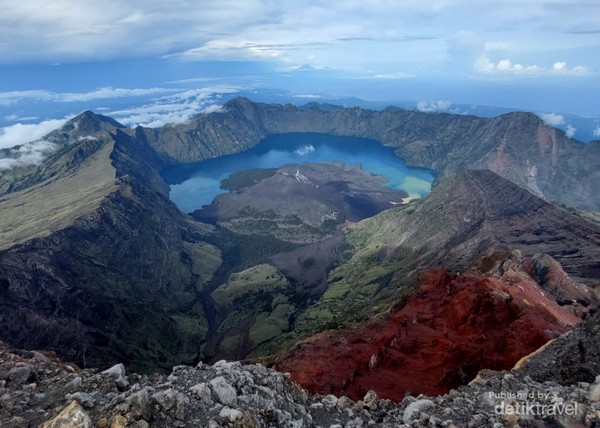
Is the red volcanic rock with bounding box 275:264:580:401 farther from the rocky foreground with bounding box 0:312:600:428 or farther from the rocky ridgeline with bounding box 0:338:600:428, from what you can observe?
the rocky ridgeline with bounding box 0:338:600:428

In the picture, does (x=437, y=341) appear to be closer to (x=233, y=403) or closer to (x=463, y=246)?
(x=233, y=403)

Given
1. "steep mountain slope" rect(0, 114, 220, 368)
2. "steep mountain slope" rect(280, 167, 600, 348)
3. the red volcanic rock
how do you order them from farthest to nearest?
"steep mountain slope" rect(0, 114, 220, 368), "steep mountain slope" rect(280, 167, 600, 348), the red volcanic rock

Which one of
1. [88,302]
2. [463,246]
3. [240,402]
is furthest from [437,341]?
[88,302]

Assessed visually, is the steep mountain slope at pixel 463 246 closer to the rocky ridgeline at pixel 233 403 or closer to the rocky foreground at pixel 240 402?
the rocky foreground at pixel 240 402

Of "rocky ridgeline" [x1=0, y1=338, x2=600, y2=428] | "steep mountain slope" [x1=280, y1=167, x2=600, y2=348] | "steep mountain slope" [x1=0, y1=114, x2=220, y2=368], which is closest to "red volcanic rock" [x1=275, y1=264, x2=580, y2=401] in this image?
"rocky ridgeline" [x1=0, y1=338, x2=600, y2=428]

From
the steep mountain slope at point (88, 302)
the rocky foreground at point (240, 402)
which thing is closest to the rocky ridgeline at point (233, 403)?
the rocky foreground at point (240, 402)

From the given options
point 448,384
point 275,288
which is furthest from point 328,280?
point 448,384
